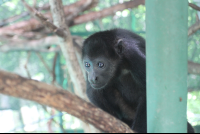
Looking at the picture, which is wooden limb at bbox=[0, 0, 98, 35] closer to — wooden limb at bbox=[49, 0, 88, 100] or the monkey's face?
wooden limb at bbox=[49, 0, 88, 100]

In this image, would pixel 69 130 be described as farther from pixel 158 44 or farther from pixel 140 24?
pixel 158 44

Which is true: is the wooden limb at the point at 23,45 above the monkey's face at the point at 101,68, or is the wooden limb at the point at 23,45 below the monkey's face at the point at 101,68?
above

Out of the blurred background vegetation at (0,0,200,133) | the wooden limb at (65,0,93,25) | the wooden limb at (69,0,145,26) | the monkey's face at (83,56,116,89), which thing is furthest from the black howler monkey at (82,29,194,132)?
the blurred background vegetation at (0,0,200,133)

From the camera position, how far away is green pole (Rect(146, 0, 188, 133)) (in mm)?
1340

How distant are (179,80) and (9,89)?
0.98 meters

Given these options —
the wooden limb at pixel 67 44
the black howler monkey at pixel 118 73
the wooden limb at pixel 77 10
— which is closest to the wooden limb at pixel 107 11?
the wooden limb at pixel 77 10

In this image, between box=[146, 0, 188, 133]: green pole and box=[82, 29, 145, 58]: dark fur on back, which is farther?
box=[82, 29, 145, 58]: dark fur on back

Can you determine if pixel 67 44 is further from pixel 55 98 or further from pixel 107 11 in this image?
pixel 55 98

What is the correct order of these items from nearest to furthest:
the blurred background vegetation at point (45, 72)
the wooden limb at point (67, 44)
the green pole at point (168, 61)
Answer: the green pole at point (168, 61)
the wooden limb at point (67, 44)
the blurred background vegetation at point (45, 72)

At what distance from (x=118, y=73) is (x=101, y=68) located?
236 mm

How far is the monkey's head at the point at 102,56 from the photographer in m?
2.70

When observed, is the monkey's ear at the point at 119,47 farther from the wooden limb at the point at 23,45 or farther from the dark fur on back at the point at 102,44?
the wooden limb at the point at 23,45

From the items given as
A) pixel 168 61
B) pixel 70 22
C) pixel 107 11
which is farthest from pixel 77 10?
pixel 168 61

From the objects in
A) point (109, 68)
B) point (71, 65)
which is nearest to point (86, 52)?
point (109, 68)
